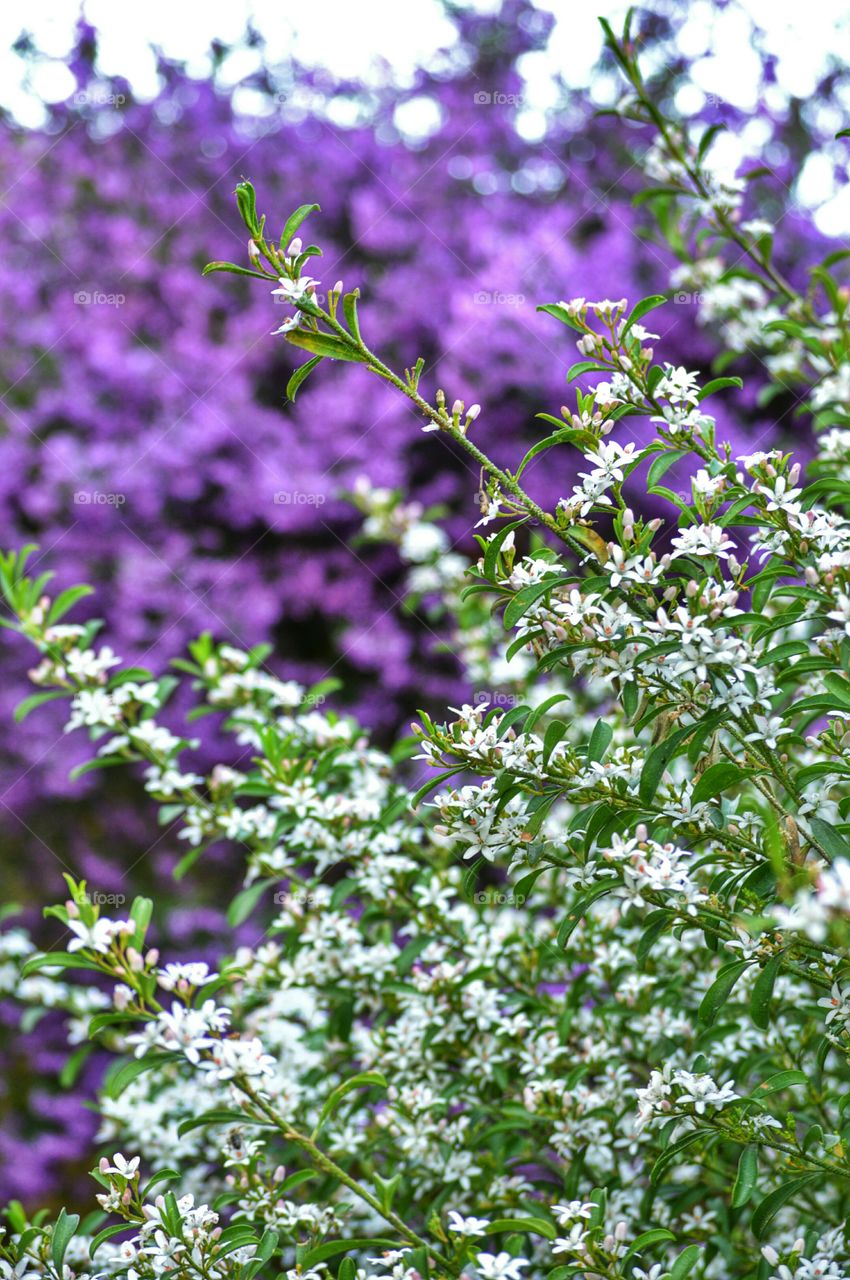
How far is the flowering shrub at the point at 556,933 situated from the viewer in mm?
1217

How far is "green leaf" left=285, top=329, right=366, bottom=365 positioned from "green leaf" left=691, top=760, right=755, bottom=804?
1.92 ft

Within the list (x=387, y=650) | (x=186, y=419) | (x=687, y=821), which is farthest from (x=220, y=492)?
(x=687, y=821)

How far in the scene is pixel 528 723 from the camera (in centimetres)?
127

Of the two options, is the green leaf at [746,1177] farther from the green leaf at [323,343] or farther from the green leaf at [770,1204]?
the green leaf at [323,343]

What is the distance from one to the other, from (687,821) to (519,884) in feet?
0.68

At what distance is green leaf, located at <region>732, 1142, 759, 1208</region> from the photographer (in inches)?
45.6
